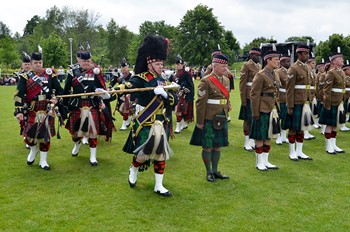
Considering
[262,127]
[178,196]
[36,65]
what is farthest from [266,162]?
[36,65]

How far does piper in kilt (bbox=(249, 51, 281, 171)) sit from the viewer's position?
7.10 meters

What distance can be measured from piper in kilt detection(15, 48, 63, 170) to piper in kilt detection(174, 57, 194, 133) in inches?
176

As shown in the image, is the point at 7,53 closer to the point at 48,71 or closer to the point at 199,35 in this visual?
the point at 199,35

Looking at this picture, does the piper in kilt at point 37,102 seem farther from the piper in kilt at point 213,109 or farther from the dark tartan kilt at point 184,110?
the dark tartan kilt at point 184,110

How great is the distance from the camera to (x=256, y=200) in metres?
5.74

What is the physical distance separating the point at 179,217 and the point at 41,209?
1863mm

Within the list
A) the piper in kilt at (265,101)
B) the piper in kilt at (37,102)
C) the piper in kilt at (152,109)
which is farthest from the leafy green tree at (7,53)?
the piper in kilt at (152,109)

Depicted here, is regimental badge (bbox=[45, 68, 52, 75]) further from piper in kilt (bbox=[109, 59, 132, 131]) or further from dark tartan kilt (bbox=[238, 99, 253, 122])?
dark tartan kilt (bbox=[238, 99, 253, 122])

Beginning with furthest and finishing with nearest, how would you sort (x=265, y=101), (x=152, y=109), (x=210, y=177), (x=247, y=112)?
(x=247, y=112) → (x=265, y=101) → (x=210, y=177) → (x=152, y=109)

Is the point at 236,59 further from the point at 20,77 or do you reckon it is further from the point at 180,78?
the point at 20,77

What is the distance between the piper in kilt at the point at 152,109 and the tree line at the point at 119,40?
33.2 m

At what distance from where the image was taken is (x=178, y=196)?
5883 millimetres

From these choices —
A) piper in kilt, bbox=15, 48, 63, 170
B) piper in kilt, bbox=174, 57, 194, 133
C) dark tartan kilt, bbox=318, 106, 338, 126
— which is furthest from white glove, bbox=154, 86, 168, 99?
piper in kilt, bbox=174, 57, 194, 133

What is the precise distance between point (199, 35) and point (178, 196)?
52277mm
